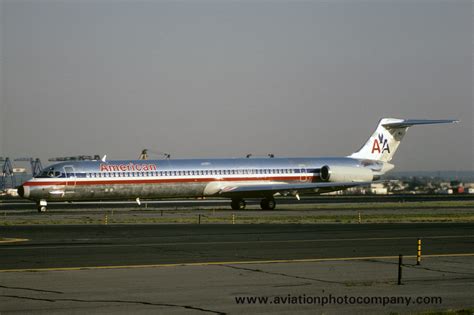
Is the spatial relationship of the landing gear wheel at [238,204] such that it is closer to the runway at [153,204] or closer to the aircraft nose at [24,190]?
the runway at [153,204]

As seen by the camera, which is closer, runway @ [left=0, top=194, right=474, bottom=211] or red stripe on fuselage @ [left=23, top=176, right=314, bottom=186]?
red stripe on fuselage @ [left=23, top=176, right=314, bottom=186]

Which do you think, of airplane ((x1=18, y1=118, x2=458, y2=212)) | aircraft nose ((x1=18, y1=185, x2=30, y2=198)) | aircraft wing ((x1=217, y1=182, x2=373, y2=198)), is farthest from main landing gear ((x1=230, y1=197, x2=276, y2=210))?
aircraft nose ((x1=18, y1=185, x2=30, y2=198))

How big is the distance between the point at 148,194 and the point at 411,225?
21564 mm

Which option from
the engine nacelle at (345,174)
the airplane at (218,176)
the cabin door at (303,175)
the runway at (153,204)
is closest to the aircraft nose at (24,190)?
the airplane at (218,176)

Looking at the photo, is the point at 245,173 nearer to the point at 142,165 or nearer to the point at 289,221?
the point at 142,165

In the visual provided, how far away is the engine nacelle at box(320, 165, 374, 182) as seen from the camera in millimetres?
59125

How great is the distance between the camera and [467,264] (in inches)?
886

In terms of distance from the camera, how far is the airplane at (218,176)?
53000 mm

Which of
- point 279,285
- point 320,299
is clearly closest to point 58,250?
point 279,285

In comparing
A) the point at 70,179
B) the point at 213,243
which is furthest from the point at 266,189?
the point at 213,243

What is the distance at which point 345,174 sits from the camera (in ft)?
196

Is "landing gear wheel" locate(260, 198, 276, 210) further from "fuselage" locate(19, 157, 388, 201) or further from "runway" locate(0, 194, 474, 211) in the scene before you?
"runway" locate(0, 194, 474, 211)

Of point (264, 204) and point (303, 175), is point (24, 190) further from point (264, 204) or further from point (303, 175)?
point (303, 175)

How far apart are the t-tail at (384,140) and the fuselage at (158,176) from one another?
2.85 meters
